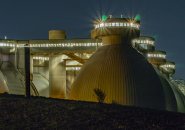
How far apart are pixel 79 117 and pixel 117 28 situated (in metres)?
47.6

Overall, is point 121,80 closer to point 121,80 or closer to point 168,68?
point 121,80

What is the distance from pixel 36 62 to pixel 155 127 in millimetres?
65715

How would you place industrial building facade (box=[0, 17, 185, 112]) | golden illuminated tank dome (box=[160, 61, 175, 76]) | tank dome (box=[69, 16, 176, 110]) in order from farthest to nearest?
golden illuminated tank dome (box=[160, 61, 175, 76]) → industrial building facade (box=[0, 17, 185, 112]) → tank dome (box=[69, 16, 176, 110])

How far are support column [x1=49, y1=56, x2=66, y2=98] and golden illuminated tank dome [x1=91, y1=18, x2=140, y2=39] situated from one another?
491 inches

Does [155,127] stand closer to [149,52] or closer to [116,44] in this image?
[116,44]

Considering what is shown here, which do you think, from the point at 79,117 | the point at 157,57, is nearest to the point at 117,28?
the point at 157,57

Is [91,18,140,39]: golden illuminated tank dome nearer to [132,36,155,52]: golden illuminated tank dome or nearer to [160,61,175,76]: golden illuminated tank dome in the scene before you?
[132,36,155,52]: golden illuminated tank dome

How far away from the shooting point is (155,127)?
2930 cm

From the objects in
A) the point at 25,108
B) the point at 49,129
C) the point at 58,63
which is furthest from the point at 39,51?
the point at 49,129

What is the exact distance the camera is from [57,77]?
91.3 meters

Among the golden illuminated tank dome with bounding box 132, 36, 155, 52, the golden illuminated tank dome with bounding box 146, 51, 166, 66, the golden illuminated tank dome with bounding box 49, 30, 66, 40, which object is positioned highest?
the golden illuminated tank dome with bounding box 49, 30, 66, 40

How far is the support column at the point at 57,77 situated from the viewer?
90.2m

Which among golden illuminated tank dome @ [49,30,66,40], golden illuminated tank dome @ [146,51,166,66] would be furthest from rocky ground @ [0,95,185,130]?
golden illuminated tank dome @ [146,51,166,66]

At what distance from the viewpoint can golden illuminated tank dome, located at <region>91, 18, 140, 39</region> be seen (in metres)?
78.3
